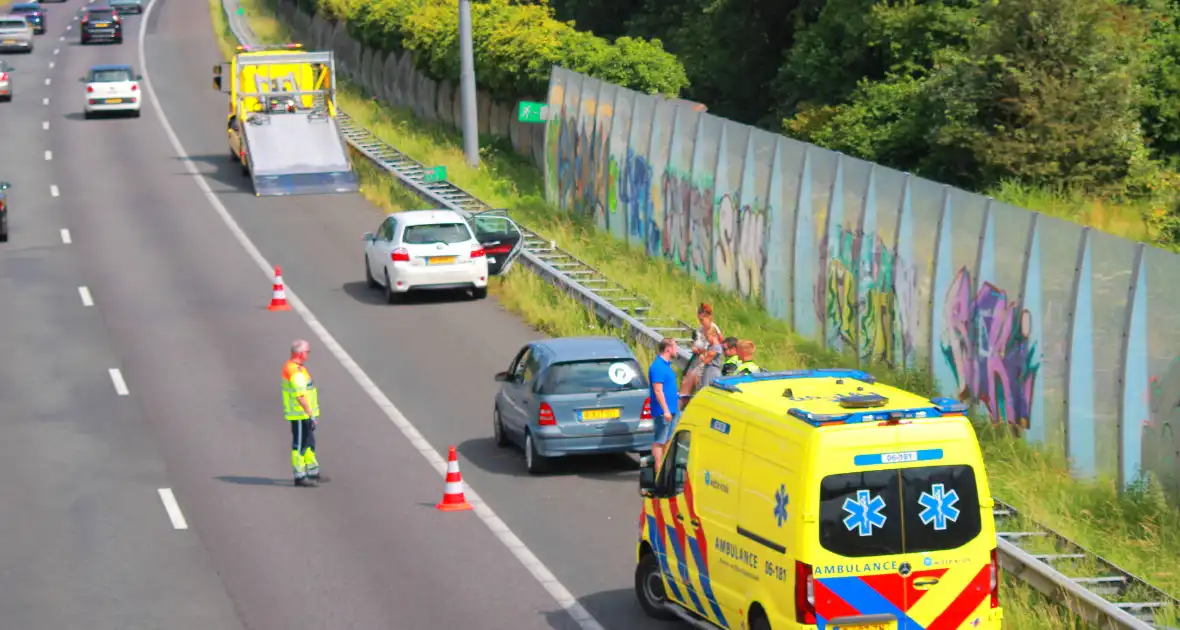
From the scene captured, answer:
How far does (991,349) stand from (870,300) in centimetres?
387

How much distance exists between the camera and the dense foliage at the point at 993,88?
33.5 m

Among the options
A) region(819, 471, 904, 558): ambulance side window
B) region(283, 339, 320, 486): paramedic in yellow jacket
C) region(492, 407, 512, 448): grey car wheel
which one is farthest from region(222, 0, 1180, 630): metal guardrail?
region(283, 339, 320, 486): paramedic in yellow jacket

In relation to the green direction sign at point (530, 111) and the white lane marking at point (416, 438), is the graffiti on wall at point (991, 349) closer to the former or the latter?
the white lane marking at point (416, 438)

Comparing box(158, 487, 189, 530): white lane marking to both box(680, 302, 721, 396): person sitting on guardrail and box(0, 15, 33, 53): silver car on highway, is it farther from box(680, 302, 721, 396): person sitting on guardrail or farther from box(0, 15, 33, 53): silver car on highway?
box(0, 15, 33, 53): silver car on highway

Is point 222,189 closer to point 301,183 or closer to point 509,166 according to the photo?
point 301,183

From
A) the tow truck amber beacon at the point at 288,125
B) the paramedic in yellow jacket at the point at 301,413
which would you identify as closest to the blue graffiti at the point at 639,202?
the tow truck amber beacon at the point at 288,125

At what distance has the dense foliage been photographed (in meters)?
33.5

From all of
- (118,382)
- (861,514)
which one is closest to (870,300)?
(118,382)

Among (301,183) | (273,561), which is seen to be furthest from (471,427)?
(301,183)

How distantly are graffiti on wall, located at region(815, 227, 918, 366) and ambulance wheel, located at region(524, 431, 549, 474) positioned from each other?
5.40 metres

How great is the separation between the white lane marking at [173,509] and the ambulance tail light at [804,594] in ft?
27.4

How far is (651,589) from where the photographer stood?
14.1 metres

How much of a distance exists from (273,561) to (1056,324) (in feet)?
27.6

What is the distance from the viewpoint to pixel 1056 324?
18.4 m
